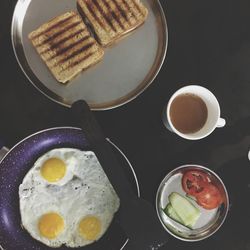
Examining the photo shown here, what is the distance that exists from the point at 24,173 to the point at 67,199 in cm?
20

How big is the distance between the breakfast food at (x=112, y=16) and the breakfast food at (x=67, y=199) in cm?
50

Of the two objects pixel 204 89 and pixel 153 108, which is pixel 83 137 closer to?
pixel 153 108

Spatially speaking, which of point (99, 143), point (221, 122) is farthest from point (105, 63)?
point (221, 122)

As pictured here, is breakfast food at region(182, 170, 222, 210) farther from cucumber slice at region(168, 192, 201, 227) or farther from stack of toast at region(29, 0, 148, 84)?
stack of toast at region(29, 0, 148, 84)

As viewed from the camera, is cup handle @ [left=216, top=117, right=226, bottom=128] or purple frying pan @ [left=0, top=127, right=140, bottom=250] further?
cup handle @ [left=216, top=117, right=226, bottom=128]

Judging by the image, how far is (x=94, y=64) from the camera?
6.30 feet

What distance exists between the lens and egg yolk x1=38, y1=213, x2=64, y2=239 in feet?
5.94

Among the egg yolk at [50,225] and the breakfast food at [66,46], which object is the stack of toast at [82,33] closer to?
the breakfast food at [66,46]

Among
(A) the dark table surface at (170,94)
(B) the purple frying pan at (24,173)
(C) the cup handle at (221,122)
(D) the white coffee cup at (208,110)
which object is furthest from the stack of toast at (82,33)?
(C) the cup handle at (221,122)

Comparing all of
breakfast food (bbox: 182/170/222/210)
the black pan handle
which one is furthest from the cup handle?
the black pan handle

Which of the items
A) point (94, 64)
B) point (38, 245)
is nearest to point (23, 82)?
point (94, 64)

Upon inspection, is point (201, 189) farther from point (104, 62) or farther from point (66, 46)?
point (66, 46)

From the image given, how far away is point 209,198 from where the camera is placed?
1.90 meters

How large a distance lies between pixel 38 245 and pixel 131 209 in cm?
41
